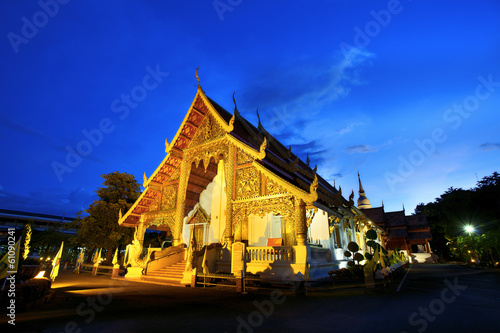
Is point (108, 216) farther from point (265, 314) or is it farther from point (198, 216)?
point (265, 314)

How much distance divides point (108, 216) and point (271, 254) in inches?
531

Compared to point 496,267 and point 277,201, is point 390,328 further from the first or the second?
point 496,267

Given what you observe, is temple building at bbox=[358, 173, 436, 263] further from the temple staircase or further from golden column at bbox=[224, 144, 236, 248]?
the temple staircase

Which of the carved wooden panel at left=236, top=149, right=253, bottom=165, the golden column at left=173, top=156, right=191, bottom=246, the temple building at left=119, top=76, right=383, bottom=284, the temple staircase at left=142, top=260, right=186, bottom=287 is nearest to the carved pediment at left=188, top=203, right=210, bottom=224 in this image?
the temple building at left=119, top=76, right=383, bottom=284

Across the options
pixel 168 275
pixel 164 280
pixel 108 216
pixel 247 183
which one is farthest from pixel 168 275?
pixel 108 216

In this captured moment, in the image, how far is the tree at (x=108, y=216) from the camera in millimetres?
17359

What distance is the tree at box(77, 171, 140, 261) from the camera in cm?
1736

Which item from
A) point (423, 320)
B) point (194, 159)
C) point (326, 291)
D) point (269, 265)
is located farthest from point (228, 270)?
point (423, 320)

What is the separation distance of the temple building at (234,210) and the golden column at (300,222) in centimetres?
4

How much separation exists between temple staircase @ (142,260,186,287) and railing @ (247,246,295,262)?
3129 millimetres

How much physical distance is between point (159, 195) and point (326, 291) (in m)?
11.6

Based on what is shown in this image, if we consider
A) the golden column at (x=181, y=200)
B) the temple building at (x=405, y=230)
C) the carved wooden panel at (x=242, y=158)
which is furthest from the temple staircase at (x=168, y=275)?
the temple building at (x=405, y=230)

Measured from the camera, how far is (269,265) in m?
9.92

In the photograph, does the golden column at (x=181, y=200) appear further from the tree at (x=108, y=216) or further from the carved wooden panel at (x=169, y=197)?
the tree at (x=108, y=216)
